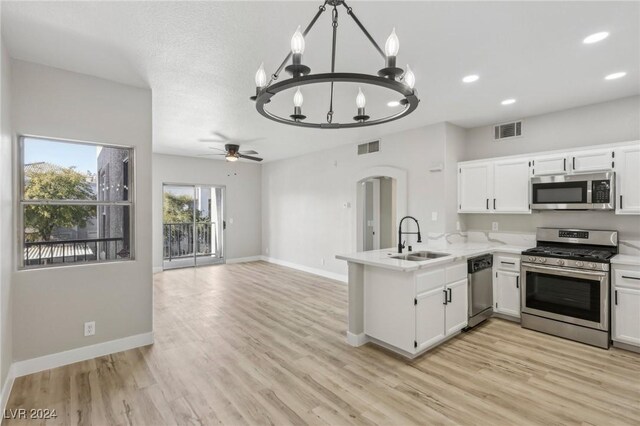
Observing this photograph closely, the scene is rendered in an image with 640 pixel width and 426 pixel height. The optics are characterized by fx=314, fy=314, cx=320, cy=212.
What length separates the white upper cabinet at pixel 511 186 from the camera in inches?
167

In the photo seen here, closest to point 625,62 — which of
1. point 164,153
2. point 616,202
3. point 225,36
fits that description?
point 616,202

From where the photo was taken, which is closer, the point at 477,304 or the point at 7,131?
the point at 7,131

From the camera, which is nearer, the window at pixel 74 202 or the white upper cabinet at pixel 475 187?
the window at pixel 74 202

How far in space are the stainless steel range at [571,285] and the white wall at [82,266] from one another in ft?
15.0

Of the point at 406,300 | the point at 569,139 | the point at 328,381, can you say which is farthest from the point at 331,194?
the point at 328,381

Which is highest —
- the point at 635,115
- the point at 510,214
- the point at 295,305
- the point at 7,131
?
the point at 635,115

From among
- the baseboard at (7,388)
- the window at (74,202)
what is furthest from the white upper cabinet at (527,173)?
the baseboard at (7,388)

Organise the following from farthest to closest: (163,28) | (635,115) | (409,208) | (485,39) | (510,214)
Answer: (409,208) → (510,214) → (635,115) → (485,39) → (163,28)

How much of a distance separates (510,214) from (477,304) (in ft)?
5.21

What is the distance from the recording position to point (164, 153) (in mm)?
7434

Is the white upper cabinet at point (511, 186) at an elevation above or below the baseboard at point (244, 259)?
above

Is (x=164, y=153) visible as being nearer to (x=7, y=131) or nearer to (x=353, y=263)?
(x=7, y=131)

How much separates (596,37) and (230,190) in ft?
25.2

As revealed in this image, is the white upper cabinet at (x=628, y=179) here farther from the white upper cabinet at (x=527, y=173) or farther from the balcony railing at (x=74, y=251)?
the balcony railing at (x=74, y=251)
